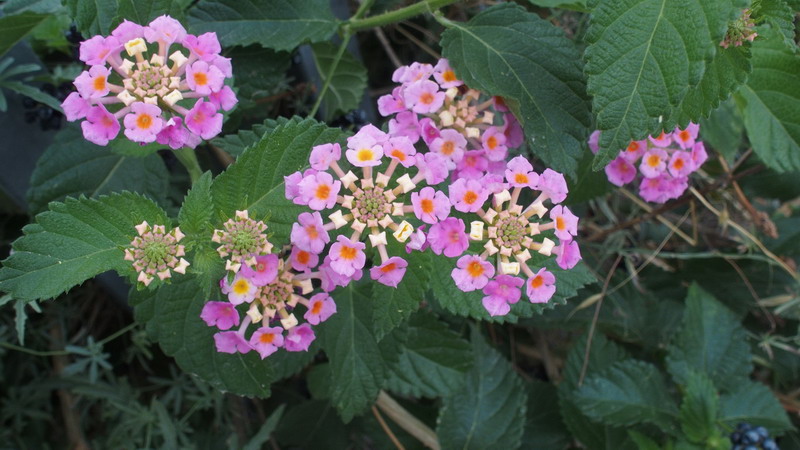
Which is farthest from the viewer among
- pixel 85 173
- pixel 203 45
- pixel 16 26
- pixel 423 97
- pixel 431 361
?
pixel 431 361

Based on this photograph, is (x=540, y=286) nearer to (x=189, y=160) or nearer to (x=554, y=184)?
(x=554, y=184)

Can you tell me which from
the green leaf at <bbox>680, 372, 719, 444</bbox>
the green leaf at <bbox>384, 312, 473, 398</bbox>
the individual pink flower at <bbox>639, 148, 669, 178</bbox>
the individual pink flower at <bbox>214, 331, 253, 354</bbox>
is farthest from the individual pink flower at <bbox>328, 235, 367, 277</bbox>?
the green leaf at <bbox>680, 372, 719, 444</bbox>

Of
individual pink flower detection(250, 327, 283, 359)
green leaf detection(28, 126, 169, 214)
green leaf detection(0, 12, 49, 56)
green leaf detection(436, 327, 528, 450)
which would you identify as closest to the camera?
individual pink flower detection(250, 327, 283, 359)

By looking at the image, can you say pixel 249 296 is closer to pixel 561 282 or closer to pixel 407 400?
pixel 561 282

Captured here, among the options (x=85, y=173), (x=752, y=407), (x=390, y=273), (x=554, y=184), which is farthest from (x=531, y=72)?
(x=752, y=407)

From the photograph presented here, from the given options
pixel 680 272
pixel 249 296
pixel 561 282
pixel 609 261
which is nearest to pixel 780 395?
pixel 680 272

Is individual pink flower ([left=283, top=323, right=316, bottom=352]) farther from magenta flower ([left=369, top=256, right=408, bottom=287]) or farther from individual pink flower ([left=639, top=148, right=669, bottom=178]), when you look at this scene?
individual pink flower ([left=639, top=148, right=669, bottom=178])

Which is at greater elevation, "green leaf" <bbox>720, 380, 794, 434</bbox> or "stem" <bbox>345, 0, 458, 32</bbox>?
"stem" <bbox>345, 0, 458, 32</bbox>
